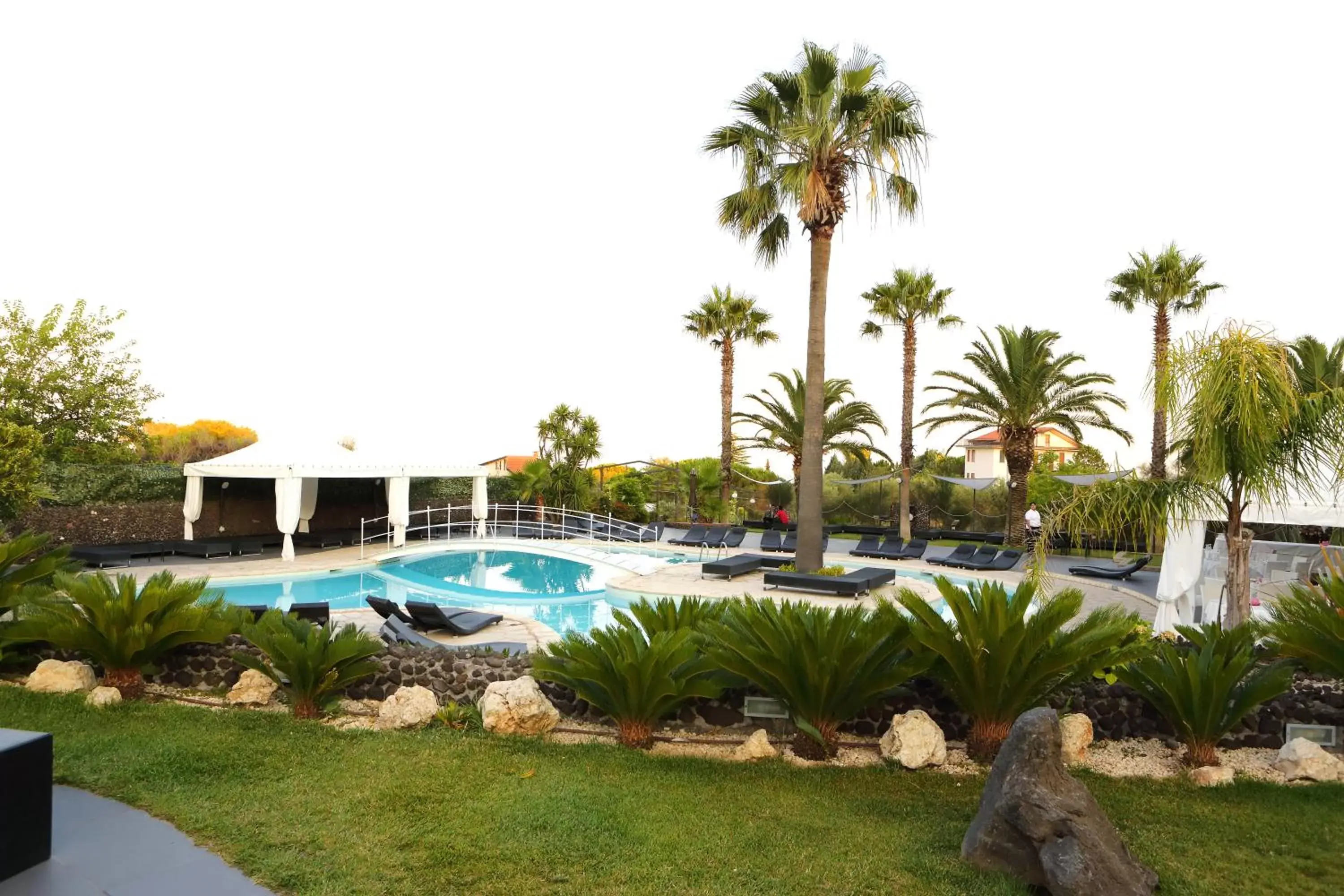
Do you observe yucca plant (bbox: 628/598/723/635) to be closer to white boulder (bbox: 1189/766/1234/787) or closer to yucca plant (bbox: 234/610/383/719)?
yucca plant (bbox: 234/610/383/719)

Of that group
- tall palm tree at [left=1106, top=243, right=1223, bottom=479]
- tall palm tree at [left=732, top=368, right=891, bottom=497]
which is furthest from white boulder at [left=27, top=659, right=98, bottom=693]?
tall palm tree at [left=1106, top=243, right=1223, bottom=479]

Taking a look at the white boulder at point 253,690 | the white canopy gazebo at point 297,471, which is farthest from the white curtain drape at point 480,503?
the white boulder at point 253,690

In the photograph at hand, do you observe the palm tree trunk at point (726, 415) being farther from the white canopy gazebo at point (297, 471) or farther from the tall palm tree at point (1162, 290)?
the tall palm tree at point (1162, 290)

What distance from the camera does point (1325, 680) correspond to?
221 inches

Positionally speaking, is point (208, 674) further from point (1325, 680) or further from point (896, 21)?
point (896, 21)

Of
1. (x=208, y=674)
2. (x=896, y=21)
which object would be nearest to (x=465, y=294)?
(x=896, y=21)

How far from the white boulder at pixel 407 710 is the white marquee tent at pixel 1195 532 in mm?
6363

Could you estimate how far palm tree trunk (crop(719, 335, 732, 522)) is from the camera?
2481 centimetres

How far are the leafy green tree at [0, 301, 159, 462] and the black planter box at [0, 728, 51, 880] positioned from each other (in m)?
16.2

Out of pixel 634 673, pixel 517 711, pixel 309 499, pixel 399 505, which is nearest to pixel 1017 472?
pixel 399 505

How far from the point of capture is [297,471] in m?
16.8

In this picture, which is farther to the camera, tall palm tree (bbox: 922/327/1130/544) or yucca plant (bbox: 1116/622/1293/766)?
tall palm tree (bbox: 922/327/1130/544)

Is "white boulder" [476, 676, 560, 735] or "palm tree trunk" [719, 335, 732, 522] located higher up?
"palm tree trunk" [719, 335, 732, 522]

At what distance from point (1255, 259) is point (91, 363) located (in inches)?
1087
